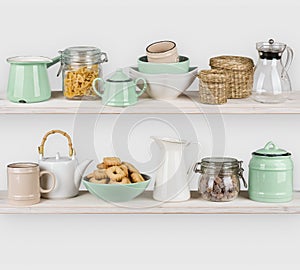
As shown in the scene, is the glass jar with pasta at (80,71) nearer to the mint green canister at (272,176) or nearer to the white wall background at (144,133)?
the white wall background at (144,133)

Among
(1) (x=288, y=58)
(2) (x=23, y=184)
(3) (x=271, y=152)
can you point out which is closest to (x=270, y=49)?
(1) (x=288, y=58)

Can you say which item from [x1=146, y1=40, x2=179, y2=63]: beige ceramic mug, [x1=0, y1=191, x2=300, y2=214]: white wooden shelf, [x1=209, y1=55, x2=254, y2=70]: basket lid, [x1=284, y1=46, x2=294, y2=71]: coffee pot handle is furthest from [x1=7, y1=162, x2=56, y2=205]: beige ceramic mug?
[x1=284, y1=46, x2=294, y2=71]: coffee pot handle

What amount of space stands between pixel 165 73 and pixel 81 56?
0.19m

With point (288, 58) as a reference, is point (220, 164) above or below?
below

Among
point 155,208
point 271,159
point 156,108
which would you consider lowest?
point 155,208

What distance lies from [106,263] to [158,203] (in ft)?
0.84

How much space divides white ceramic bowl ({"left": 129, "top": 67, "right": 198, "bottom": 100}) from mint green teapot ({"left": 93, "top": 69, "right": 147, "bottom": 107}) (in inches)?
0.9

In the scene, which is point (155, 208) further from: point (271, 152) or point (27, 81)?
point (27, 81)

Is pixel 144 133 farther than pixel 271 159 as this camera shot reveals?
Yes

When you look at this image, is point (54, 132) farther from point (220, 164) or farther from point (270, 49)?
point (270, 49)

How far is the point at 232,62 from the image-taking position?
184cm

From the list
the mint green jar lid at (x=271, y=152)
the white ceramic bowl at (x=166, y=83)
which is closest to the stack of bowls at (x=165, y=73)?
the white ceramic bowl at (x=166, y=83)

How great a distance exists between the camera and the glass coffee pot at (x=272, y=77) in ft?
5.95

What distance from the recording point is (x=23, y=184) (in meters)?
1.82
